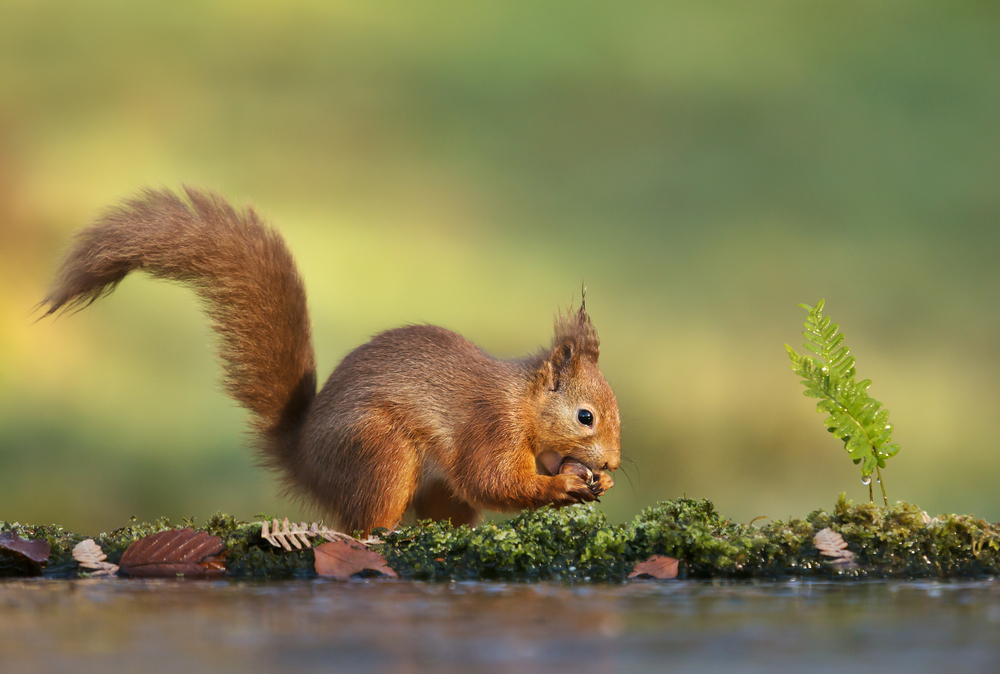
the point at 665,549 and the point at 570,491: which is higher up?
the point at 570,491

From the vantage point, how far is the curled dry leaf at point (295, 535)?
2295 millimetres

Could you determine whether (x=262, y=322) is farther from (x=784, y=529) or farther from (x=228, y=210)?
(x=784, y=529)

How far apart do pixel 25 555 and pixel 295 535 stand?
71 centimetres

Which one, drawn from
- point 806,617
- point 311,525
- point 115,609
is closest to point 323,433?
point 311,525

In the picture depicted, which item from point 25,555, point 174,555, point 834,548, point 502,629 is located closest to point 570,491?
point 834,548

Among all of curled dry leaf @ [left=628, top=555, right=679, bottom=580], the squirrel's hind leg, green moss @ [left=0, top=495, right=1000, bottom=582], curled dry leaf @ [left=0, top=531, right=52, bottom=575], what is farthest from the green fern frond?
curled dry leaf @ [left=0, top=531, right=52, bottom=575]

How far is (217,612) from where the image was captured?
58.4 inches

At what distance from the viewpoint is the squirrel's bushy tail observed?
2.81m

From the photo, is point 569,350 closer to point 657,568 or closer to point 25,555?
point 657,568

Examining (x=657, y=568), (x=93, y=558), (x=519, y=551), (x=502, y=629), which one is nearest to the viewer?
(x=502, y=629)

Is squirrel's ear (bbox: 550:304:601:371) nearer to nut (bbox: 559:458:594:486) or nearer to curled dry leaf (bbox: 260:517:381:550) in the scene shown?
nut (bbox: 559:458:594:486)

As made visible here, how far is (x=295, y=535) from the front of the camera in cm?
232

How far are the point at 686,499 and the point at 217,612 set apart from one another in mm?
1429

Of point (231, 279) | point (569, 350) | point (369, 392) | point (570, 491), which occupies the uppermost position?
point (231, 279)
